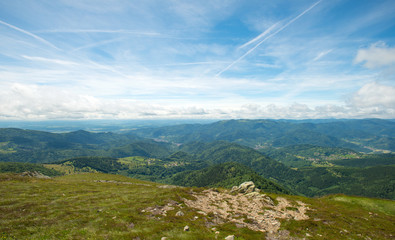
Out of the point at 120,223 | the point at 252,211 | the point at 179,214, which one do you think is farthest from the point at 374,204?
the point at 120,223

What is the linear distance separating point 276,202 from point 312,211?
875 cm

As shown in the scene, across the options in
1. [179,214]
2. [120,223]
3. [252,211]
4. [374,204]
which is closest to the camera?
[120,223]

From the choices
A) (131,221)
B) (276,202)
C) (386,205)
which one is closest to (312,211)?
(276,202)

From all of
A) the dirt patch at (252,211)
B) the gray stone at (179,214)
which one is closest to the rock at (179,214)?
the gray stone at (179,214)

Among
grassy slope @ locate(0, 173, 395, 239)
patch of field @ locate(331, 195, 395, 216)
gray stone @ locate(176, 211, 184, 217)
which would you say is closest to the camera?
grassy slope @ locate(0, 173, 395, 239)

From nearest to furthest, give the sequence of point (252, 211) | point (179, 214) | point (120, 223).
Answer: point (120, 223)
point (179, 214)
point (252, 211)

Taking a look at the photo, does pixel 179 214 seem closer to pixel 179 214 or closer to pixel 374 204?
pixel 179 214

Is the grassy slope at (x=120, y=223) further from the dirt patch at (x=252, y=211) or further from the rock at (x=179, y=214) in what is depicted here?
the dirt patch at (x=252, y=211)

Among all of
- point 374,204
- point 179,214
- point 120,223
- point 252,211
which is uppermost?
point 120,223

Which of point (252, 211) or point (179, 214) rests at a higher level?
point (179, 214)

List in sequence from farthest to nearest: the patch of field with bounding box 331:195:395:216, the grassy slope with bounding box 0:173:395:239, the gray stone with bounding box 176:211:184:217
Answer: the patch of field with bounding box 331:195:395:216 < the gray stone with bounding box 176:211:184:217 < the grassy slope with bounding box 0:173:395:239

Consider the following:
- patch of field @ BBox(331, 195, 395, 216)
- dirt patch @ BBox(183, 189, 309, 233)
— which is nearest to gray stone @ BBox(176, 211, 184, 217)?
dirt patch @ BBox(183, 189, 309, 233)

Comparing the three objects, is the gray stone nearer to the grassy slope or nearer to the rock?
the rock

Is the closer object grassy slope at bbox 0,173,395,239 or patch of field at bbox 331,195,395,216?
grassy slope at bbox 0,173,395,239
